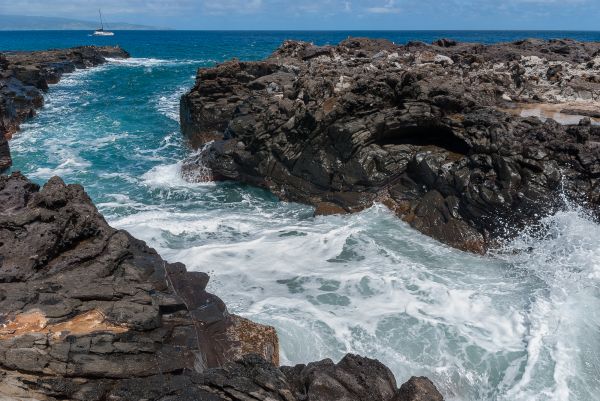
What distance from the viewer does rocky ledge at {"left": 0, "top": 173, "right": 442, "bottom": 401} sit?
634cm

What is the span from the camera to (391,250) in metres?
14.1

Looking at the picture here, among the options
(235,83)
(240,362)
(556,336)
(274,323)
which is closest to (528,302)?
(556,336)

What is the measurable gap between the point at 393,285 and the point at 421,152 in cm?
563

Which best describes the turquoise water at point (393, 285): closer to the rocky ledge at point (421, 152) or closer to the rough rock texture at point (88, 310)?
the rocky ledge at point (421, 152)

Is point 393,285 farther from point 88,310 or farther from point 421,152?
point 88,310

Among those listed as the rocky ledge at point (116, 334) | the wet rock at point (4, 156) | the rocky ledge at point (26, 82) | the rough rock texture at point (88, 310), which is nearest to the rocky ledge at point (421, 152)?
the rough rock texture at point (88, 310)

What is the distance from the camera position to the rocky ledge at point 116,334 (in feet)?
20.8

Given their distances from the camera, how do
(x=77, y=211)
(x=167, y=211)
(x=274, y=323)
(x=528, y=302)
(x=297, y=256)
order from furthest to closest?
(x=167, y=211) → (x=297, y=256) → (x=528, y=302) → (x=274, y=323) → (x=77, y=211)

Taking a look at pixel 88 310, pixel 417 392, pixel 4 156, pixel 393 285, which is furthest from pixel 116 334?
pixel 4 156

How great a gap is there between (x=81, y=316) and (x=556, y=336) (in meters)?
9.14

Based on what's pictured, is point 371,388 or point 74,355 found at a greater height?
point 74,355

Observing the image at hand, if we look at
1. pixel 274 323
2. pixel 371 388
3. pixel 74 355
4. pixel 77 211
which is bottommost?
pixel 274 323

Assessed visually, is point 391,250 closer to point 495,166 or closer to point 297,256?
point 297,256

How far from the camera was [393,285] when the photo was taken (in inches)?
485
